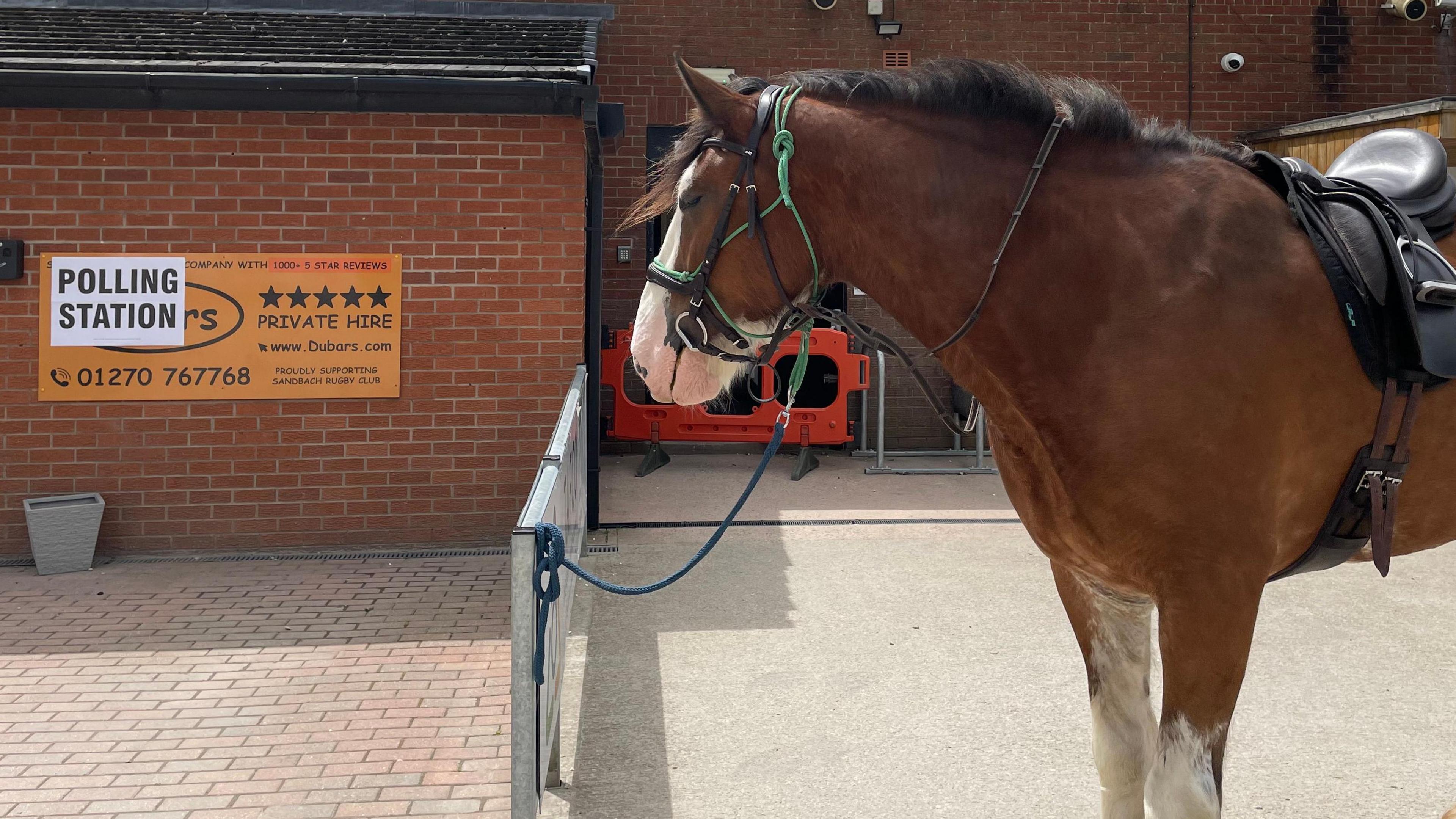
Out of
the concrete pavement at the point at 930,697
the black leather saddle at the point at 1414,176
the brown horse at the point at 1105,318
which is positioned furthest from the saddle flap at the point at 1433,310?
the concrete pavement at the point at 930,697

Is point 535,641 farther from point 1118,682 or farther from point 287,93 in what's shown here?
point 287,93

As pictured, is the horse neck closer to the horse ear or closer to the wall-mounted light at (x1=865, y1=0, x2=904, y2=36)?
the horse ear

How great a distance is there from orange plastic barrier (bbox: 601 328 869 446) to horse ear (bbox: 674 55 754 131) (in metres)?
7.32

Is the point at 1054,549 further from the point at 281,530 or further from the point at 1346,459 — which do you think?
the point at 281,530

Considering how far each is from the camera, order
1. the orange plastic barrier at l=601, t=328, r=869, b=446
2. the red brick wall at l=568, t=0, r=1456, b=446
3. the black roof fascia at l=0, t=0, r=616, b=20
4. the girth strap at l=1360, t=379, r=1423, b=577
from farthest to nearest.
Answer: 1. the red brick wall at l=568, t=0, r=1456, b=446
2. the orange plastic barrier at l=601, t=328, r=869, b=446
3. the black roof fascia at l=0, t=0, r=616, b=20
4. the girth strap at l=1360, t=379, r=1423, b=577

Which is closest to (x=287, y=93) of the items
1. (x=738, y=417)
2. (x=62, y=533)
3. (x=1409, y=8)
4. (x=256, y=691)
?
(x=62, y=533)

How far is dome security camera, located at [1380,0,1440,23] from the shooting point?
37.2 ft

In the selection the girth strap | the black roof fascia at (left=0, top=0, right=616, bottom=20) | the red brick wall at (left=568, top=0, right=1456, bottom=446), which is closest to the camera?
the girth strap

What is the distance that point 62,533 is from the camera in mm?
6320

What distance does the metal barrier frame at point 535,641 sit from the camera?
239 centimetres

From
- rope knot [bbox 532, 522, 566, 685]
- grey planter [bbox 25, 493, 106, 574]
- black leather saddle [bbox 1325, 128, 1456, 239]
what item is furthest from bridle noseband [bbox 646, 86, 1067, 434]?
grey planter [bbox 25, 493, 106, 574]

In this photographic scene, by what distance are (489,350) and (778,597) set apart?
2724 millimetres

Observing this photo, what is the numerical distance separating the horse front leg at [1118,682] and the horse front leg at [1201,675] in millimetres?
432

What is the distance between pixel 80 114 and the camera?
21.7 feet
